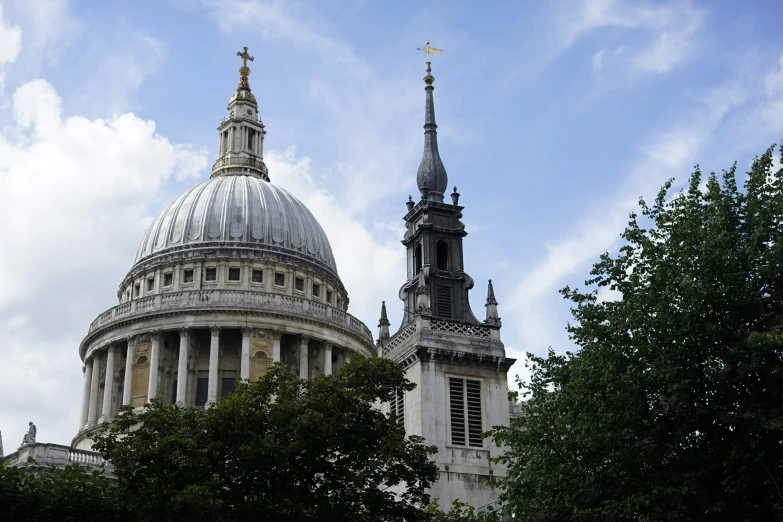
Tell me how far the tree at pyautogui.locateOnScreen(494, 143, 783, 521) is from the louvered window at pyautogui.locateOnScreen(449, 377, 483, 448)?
Answer: 613 inches

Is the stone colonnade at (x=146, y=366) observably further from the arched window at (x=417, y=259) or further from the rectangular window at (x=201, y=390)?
the arched window at (x=417, y=259)

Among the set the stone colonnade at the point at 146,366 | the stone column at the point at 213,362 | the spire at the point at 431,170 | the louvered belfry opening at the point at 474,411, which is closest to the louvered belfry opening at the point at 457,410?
the louvered belfry opening at the point at 474,411

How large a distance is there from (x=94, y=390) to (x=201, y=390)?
869 centimetres

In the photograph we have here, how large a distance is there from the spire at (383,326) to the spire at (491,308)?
6074mm

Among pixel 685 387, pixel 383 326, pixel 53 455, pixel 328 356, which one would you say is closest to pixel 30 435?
pixel 53 455

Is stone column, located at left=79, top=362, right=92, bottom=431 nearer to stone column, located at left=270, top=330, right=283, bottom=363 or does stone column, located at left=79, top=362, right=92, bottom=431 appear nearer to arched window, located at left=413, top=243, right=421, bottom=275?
stone column, located at left=270, top=330, right=283, bottom=363

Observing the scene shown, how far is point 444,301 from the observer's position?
58.3 metres

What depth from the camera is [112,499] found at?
3503cm

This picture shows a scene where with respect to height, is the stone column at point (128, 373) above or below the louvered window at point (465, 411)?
above

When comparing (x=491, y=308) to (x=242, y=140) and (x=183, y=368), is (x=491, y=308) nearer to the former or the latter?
(x=183, y=368)

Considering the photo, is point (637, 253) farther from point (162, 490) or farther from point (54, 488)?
point (54, 488)

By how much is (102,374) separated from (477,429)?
141 feet

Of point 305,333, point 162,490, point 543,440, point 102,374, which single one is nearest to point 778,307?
point 543,440

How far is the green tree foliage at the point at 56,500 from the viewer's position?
33406 millimetres
